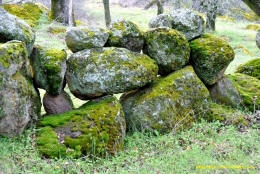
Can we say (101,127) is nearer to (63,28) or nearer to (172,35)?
(172,35)

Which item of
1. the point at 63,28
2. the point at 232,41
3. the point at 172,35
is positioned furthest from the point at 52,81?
the point at 232,41

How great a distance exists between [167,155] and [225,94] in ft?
10.1

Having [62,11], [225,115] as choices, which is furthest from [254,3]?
[62,11]

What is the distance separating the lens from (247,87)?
766 cm

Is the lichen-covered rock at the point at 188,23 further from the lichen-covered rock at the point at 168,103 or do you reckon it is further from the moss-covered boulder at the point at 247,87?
the moss-covered boulder at the point at 247,87

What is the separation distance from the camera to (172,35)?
659 cm

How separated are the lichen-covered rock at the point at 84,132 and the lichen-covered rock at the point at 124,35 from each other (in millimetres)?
1282

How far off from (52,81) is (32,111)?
0.62m

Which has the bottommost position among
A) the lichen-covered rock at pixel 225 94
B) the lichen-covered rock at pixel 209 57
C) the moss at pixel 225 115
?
the moss at pixel 225 115

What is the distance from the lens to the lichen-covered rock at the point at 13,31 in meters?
5.15

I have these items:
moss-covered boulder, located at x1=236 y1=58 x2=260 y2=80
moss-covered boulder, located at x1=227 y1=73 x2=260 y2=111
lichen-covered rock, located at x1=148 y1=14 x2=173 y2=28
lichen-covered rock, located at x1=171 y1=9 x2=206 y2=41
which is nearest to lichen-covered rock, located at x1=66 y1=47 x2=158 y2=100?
lichen-covered rock, located at x1=148 y1=14 x2=173 y2=28

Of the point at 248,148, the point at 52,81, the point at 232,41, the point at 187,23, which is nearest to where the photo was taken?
the point at 248,148

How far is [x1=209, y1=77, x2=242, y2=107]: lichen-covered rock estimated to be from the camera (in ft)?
24.0

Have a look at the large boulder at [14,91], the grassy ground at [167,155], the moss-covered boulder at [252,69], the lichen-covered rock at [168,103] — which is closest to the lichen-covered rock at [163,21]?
the lichen-covered rock at [168,103]
